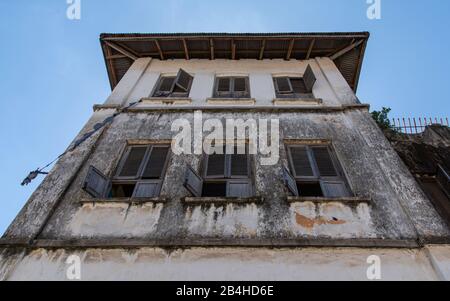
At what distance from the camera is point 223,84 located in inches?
365

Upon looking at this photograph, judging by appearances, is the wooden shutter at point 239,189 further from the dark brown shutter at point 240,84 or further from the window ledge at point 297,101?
the dark brown shutter at point 240,84

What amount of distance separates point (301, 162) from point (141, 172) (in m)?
3.06

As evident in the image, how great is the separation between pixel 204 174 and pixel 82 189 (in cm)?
210

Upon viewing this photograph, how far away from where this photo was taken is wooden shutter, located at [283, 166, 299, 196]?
5.23 meters

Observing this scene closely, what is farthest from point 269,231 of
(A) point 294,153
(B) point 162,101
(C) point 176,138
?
(B) point 162,101

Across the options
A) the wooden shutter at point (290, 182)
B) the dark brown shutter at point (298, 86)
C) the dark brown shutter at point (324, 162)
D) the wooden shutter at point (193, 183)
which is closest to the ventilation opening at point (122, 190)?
the wooden shutter at point (193, 183)

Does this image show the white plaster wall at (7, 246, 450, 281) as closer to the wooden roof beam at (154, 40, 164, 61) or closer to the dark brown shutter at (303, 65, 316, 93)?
the dark brown shutter at (303, 65, 316, 93)

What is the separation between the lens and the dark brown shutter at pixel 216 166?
19.3 ft

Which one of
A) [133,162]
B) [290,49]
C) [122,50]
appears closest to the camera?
[133,162]

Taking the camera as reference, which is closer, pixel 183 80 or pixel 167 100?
pixel 167 100

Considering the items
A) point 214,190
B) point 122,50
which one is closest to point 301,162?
point 214,190

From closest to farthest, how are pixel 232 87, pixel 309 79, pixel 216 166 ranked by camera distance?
pixel 216 166, pixel 309 79, pixel 232 87

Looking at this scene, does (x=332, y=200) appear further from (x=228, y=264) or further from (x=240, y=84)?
(x=240, y=84)

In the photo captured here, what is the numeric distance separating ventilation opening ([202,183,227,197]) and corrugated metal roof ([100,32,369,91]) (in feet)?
19.0
